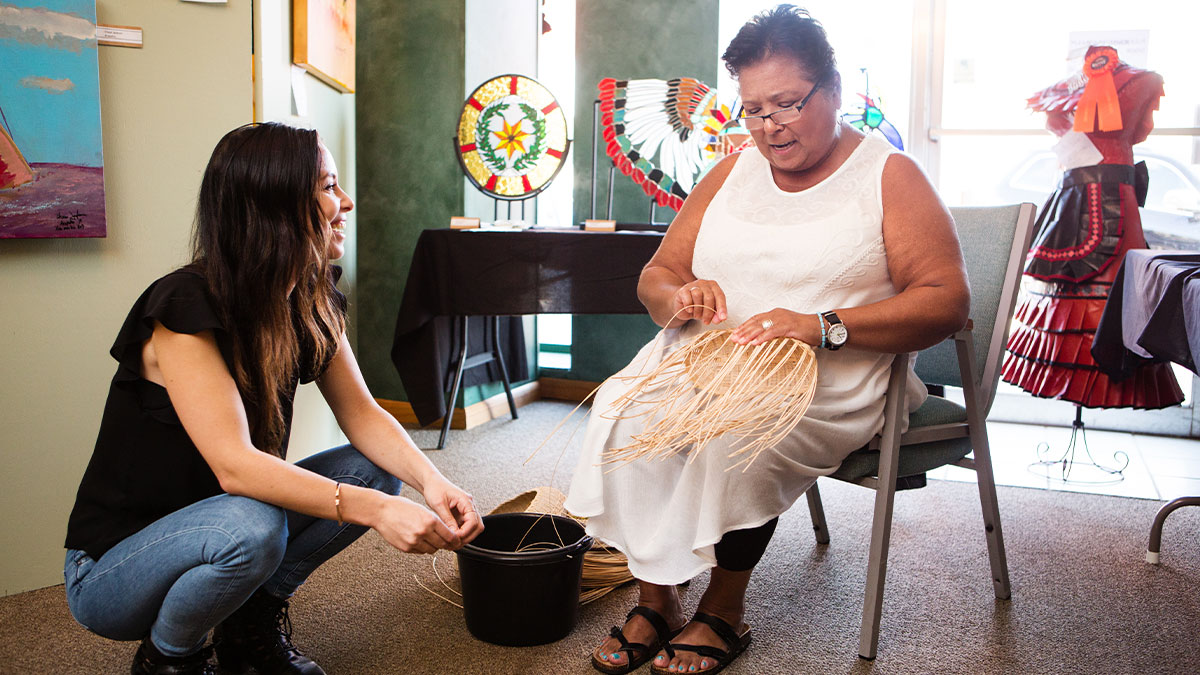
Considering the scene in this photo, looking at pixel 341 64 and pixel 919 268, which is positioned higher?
pixel 341 64

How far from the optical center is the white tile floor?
3.28 metres

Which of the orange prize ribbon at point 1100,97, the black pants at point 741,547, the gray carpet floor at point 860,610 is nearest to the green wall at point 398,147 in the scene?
the gray carpet floor at point 860,610

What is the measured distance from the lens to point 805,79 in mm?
1854

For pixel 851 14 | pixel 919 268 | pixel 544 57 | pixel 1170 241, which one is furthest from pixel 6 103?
pixel 1170 241

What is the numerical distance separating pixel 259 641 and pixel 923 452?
139cm

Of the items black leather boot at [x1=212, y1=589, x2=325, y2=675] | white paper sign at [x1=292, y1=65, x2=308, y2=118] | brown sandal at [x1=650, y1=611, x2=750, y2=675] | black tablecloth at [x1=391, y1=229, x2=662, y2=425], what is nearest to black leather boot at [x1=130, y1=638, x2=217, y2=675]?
black leather boot at [x1=212, y1=589, x2=325, y2=675]

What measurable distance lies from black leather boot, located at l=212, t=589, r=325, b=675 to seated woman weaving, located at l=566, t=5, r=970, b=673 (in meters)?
0.59

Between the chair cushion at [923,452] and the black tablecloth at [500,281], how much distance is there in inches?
60.9

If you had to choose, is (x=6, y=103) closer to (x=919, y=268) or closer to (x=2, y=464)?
(x=2, y=464)

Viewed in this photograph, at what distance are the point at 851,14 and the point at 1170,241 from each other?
1.78m

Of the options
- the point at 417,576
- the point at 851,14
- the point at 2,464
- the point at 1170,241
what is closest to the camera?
the point at 2,464

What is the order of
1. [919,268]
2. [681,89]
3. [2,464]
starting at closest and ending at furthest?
[919,268], [2,464], [681,89]

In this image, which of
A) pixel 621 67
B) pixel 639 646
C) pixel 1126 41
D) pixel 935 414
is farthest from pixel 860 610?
pixel 1126 41

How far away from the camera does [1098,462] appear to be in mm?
3646
